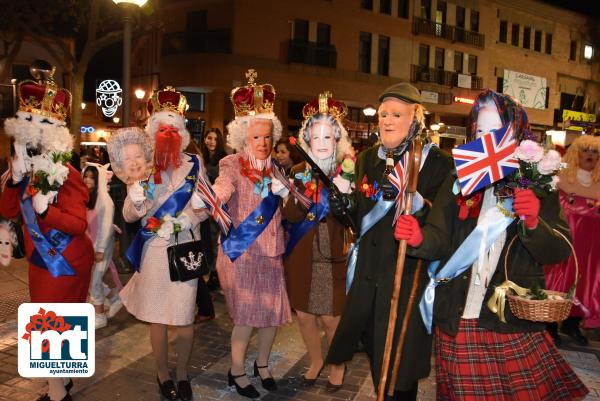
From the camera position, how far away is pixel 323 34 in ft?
89.1

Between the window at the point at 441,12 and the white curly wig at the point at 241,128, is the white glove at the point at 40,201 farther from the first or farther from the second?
the window at the point at 441,12

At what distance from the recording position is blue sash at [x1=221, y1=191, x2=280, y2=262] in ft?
14.4

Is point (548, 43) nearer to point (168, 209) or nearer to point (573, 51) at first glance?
point (573, 51)

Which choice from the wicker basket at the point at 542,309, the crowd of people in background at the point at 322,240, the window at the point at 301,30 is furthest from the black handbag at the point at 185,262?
the window at the point at 301,30

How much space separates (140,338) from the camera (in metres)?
5.67

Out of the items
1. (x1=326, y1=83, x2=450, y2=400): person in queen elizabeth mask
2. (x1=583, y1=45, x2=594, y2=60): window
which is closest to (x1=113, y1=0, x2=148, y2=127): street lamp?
(x1=326, y1=83, x2=450, y2=400): person in queen elizabeth mask

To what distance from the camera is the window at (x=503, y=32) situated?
35375 millimetres

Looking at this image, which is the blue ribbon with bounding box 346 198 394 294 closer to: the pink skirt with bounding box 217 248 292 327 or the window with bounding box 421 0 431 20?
the pink skirt with bounding box 217 248 292 327

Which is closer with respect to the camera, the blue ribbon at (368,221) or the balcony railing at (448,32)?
the blue ribbon at (368,221)

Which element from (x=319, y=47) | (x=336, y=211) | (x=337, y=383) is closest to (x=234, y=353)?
(x=337, y=383)

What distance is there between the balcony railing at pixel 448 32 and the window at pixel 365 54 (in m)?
3.49

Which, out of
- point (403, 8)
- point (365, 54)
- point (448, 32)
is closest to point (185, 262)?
point (365, 54)

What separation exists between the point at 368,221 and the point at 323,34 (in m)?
25.1

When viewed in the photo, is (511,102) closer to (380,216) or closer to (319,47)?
(380,216)
